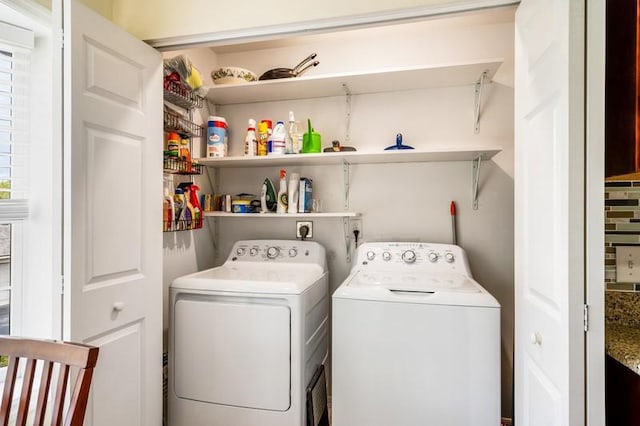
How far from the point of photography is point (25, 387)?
35.6 inches

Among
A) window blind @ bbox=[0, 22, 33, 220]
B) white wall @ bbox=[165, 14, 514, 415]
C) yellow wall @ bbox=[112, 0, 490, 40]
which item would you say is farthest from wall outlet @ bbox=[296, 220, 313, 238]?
window blind @ bbox=[0, 22, 33, 220]

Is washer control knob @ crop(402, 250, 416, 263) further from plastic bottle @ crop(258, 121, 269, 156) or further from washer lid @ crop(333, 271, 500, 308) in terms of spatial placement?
plastic bottle @ crop(258, 121, 269, 156)

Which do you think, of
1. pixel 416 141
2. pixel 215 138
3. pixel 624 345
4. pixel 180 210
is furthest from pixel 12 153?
pixel 624 345

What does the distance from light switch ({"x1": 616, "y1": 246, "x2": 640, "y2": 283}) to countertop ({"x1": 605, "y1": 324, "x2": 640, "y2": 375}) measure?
17 centimetres

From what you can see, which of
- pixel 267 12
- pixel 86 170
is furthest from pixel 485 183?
pixel 86 170

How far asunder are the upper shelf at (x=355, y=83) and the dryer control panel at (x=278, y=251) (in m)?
0.98

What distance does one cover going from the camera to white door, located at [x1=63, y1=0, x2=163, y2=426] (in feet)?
4.01

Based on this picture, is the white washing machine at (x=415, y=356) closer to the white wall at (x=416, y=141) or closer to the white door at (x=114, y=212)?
the white wall at (x=416, y=141)

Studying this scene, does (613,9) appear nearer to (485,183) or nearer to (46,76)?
(485,183)

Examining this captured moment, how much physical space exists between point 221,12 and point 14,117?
3.02 feet

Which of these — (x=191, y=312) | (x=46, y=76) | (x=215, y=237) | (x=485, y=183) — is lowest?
(x=191, y=312)

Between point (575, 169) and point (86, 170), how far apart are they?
5.09 ft

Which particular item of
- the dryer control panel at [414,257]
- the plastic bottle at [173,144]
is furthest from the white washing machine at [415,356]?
the plastic bottle at [173,144]

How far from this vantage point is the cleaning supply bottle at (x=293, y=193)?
2.26 m
